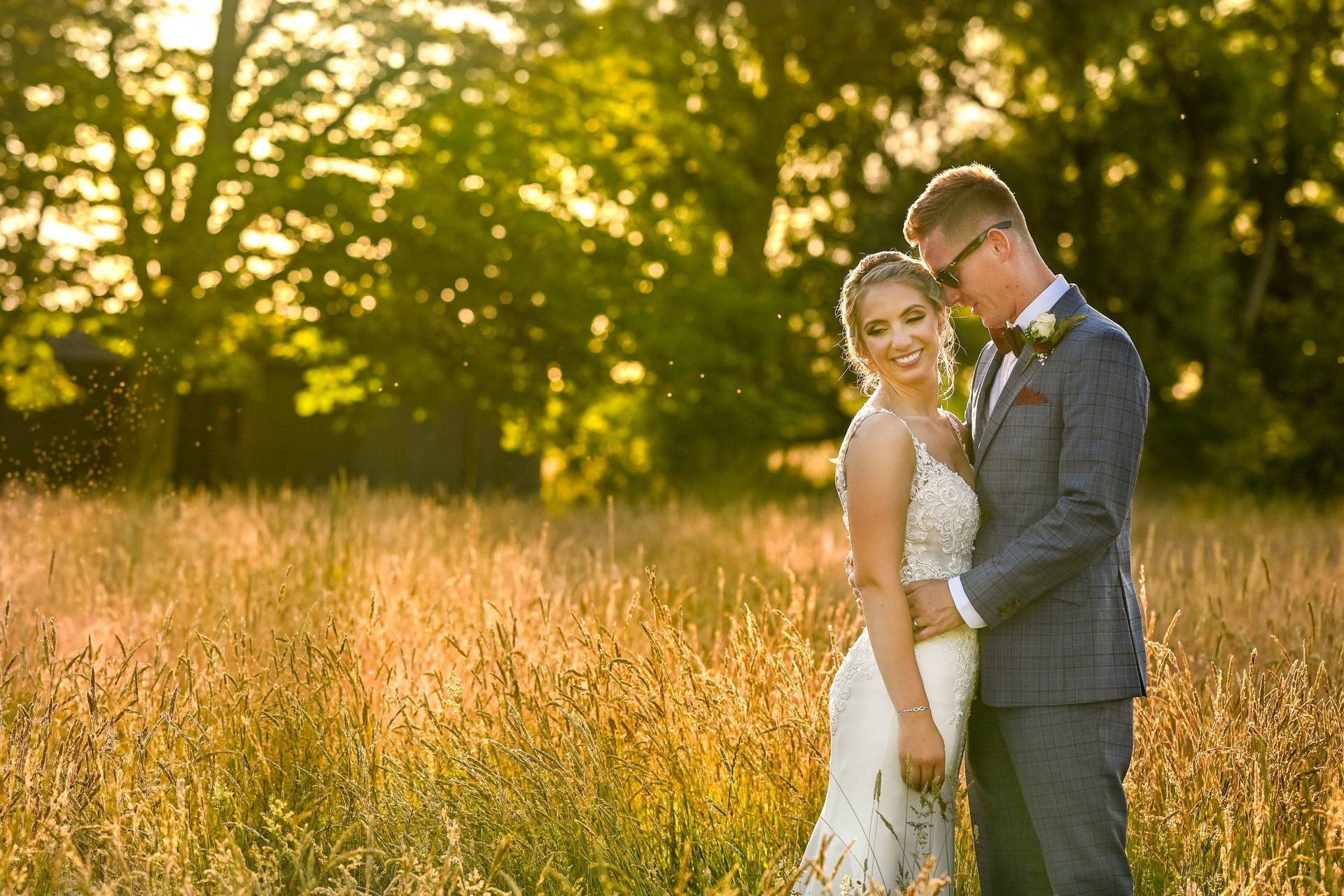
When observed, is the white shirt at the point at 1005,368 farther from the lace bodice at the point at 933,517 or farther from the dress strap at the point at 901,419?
the dress strap at the point at 901,419

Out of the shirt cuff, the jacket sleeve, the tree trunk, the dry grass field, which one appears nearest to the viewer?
the jacket sleeve

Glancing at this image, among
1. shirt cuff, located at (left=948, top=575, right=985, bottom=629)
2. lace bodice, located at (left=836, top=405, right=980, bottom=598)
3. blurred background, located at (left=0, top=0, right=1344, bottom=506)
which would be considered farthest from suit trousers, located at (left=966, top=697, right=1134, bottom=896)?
blurred background, located at (left=0, top=0, right=1344, bottom=506)

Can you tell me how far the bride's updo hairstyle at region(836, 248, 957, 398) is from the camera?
10.1 feet

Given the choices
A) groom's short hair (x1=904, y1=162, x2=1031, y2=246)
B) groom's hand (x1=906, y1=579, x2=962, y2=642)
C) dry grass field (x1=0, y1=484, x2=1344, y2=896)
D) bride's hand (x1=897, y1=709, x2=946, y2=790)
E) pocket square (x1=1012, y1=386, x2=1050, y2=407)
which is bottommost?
dry grass field (x1=0, y1=484, x2=1344, y2=896)

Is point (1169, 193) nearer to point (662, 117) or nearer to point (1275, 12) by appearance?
point (1275, 12)

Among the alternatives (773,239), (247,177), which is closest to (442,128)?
(247,177)

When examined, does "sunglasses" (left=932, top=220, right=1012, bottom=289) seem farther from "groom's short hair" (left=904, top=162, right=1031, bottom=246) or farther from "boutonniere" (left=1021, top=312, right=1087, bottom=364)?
"boutonniere" (left=1021, top=312, right=1087, bottom=364)

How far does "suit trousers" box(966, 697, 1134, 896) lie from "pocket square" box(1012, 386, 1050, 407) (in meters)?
0.74

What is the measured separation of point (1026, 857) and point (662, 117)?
17784 mm

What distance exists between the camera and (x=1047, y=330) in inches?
116

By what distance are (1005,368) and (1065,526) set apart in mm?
588

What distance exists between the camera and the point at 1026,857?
3.10m

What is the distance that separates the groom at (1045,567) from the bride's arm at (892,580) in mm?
97

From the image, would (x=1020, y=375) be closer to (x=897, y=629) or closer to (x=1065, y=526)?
(x=1065, y=526)
